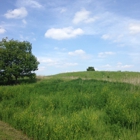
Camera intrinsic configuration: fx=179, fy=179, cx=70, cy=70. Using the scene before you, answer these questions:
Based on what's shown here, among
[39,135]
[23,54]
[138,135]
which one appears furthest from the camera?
[23,54]

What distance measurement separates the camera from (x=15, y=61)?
102 feet

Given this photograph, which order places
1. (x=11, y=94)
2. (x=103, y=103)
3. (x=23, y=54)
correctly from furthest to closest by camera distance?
1. (x=23, y=54)
2. (x=11, y=94)
3. (x=103, y=103)

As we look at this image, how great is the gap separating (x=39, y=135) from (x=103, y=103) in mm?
4353

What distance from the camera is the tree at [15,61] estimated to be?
2948 centimetres

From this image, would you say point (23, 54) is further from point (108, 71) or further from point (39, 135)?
point (39, 135)

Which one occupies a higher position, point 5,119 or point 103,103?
point 103,103

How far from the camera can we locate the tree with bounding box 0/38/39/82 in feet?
96.7

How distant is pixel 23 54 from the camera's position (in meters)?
31.0

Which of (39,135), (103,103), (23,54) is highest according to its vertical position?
(23,54)

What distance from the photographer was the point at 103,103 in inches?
384

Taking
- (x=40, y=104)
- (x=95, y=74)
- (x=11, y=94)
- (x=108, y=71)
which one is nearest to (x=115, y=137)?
(x=40, y=104)

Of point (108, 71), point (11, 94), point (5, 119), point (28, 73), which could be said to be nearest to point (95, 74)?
point (108, 71)

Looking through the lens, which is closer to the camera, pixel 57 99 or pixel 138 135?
pixel 138 135

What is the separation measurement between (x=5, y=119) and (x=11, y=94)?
184 inches
